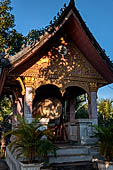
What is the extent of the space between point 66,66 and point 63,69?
0.23 m

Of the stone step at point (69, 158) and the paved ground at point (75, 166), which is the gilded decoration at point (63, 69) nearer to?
the stone step at point (69, 158)

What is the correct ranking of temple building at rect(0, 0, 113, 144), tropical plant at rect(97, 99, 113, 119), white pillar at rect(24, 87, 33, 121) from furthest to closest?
1. tropical plant at rect(97, 99, 113, 119)
2. temple building at rect(0, 0, 113, 144)
3. white pillar at rect(24, 87, 33, 121)

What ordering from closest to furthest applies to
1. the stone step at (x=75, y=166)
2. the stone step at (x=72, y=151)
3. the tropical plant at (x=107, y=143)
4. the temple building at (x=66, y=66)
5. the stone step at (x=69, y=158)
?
the stone step at (x=75, y=166) → the tropical plant at (x=107, y=143) → the stone step at (x=69, y=158) → the stone step at (x=72, y=151) → the temple building at (x=66, y=66)

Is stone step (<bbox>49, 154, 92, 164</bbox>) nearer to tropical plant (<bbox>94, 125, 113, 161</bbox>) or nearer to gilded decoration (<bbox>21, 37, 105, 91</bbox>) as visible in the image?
tropical plant (<bbox>94, 125, 113, 161</bbox>)

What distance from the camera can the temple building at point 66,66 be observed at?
26.5 feet

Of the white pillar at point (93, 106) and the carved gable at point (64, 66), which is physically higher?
the carved gable at point (64, 66)

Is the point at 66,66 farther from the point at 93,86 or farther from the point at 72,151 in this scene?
the point at 72,151

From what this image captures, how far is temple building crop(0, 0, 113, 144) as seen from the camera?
26.5ft

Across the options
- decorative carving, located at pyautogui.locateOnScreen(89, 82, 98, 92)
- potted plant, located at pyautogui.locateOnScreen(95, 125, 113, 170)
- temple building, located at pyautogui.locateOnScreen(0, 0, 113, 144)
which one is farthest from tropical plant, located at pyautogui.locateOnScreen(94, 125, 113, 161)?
decorative carving, located at pyautogui.locateOnScreen(89, 82, 98, 92)

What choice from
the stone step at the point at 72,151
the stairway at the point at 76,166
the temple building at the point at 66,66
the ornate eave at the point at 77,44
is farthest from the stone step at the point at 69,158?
the ornate eave at the point at 77,44

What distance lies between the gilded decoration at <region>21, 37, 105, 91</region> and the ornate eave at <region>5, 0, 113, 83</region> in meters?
Result: 0.32

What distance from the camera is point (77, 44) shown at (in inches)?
368

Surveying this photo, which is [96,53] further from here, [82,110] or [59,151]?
[82,110]

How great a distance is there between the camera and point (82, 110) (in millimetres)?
20250
